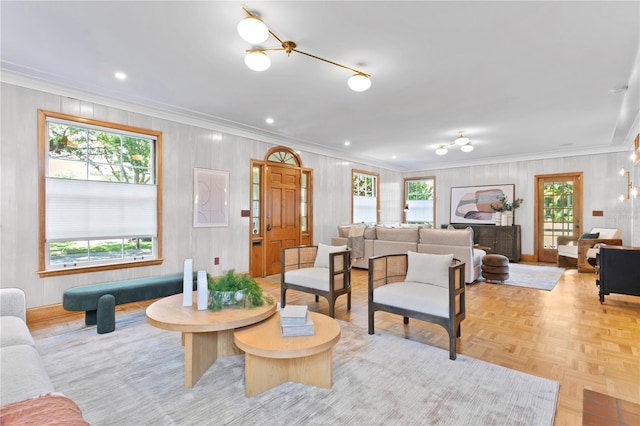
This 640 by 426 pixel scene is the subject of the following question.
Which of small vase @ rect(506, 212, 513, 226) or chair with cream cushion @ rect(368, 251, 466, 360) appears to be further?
small vase @ rect(506, 212, 513, 226)

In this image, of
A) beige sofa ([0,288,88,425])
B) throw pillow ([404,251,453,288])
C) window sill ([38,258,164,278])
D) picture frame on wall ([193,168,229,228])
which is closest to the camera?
beige sofa ([0,288,88,425])

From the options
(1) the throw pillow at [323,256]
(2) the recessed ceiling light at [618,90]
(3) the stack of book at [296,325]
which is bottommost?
(3) the stack of book at [296,325]

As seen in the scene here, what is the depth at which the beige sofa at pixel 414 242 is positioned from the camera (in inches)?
199

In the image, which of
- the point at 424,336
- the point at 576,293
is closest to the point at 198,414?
the point at 424,336

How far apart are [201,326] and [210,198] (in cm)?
Result: 322

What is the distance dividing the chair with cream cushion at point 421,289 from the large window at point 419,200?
6382 millimetres

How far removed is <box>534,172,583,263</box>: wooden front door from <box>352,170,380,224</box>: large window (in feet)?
12.7

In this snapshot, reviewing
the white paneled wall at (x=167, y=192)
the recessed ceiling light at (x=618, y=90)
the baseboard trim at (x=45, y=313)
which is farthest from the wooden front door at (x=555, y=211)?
the baseboard trim at (x=45, y=313)

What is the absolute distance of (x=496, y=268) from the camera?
517 cm

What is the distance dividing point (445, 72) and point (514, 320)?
2756 mm

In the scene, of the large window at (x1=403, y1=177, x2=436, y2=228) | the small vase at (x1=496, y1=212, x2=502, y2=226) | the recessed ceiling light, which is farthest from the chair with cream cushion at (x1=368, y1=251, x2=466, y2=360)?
the large window at (x1=403, y1=177, x2=436, y2=228)

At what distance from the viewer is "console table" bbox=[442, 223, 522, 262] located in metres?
7.55

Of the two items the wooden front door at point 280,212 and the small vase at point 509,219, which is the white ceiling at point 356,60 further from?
the small vase at point 509,219

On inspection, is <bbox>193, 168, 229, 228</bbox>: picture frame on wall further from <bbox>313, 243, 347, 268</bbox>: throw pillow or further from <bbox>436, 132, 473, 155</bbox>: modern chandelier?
<bbox>436, 132, 473, 155</bbox>: modern chandelier
